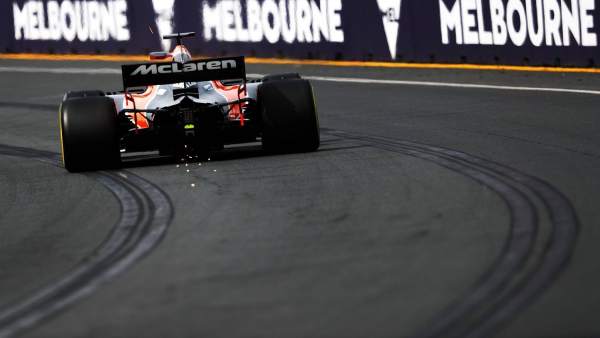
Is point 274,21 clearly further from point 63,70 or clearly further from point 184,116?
point 184,116

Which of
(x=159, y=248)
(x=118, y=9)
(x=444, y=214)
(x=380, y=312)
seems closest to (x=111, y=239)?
(x=159, y=248)

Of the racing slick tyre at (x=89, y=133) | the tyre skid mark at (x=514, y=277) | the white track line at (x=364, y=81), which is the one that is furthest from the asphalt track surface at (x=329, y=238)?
the white track line at (x=364, y=81)

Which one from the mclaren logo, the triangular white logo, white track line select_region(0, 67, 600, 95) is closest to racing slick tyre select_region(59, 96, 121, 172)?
the mclaren logo

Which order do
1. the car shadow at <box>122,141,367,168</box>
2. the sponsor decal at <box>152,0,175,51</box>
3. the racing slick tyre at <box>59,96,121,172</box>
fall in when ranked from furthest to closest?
1. the sponsor decal at <box>152,0,175,51</box>
2. the car shadow at <box>122,141,367,168</box>
3. the racing slick tyre at <box>59,96,121,172</box>

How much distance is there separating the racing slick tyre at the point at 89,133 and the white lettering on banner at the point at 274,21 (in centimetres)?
1255

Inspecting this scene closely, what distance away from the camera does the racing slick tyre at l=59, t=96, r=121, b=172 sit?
13859 millimetres

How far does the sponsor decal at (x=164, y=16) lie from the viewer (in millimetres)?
30281

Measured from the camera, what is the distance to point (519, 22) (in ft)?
73.2

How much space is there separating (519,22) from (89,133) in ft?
33.2

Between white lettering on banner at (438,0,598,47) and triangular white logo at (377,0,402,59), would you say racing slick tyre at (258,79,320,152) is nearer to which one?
white lettering on banner at (438,0,598,47)

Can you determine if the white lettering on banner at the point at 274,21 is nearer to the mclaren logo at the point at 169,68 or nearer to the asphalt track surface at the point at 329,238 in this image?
the asphalt track surface at the point at 329,238

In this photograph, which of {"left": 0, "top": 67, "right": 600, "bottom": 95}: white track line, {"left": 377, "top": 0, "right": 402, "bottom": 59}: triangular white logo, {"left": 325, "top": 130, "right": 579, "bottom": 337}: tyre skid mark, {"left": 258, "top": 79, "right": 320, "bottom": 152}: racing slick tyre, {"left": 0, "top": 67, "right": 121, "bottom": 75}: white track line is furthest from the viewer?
{"left": 0, "top": 67, "right": 121, "bottom": 75}: white track line

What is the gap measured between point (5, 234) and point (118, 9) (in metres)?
20.7

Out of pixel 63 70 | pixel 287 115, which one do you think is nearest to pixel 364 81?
pixel 63 70
